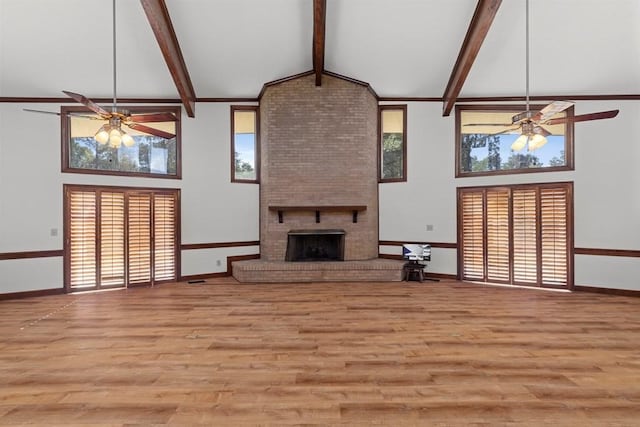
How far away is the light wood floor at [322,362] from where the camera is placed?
2260 mm

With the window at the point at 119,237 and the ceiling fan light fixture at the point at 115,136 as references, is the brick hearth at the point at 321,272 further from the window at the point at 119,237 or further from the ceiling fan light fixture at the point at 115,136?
the ceiling fan light fixture at the point at 115,136

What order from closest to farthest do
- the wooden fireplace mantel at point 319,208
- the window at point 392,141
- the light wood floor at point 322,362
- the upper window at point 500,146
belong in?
the light wood floor at point 322,362 → the upper window at point 500,146 → the wooden fireplace mantel at point 319,208 → the window at point 392,141

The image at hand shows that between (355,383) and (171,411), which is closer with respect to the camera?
(171,411)

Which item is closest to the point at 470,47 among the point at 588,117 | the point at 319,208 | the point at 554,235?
the point at 588,117

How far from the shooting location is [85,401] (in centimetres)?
240

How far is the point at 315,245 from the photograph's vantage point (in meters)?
6.72

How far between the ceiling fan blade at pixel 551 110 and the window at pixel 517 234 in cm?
257

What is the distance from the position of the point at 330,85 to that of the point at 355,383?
223 inches

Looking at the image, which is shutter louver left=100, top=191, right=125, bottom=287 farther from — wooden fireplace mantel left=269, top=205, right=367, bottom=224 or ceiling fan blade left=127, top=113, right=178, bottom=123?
wooden fireplace mantel left=269, top=205, right=367, bottom=224

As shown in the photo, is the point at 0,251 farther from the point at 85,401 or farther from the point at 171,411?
the point at 171,411

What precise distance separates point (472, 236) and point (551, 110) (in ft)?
10.9

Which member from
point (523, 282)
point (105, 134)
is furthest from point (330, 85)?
point (523, 282)

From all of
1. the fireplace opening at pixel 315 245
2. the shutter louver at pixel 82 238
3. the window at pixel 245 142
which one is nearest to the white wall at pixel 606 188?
the fireplace opening at pixel 315 245

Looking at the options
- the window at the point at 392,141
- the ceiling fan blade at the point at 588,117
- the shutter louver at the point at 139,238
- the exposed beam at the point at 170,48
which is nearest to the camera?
the ceiling fan blade at the point at 588,117
